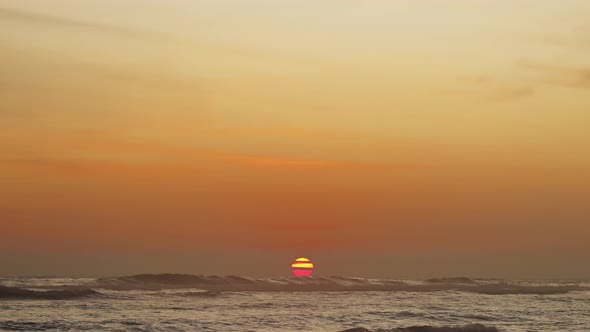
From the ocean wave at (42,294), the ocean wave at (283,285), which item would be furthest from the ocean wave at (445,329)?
the ocean wave at (283,285)

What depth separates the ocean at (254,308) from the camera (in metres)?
24.7

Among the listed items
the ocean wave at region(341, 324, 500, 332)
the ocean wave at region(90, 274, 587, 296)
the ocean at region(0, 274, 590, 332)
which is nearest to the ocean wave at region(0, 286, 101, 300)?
the ocean at region(0, 274, 590, 332)

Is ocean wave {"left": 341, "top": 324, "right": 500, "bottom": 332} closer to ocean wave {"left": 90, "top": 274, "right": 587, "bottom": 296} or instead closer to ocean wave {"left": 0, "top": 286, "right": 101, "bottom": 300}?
ocean wave {"left": 0, "top": 286, "right": 101, "bottom": 300}

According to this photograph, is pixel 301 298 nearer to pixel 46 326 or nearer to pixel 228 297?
pixel 228 297

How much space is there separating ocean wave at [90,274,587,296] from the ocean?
83mm

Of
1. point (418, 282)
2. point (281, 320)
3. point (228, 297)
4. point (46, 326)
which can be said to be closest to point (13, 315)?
point (46, 326)

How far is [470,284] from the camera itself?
187 ft

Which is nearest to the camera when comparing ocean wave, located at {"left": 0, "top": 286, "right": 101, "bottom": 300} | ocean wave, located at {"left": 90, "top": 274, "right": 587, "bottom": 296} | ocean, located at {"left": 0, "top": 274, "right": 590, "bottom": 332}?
ocean, located at {"left": 0, "top": 274, "right": 590, "bottom": 332}

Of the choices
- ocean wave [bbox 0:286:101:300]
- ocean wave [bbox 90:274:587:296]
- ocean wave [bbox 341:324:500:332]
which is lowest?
ocean wave [bbox 341:324:500:332]

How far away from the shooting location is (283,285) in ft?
153

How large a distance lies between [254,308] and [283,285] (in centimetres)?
1567

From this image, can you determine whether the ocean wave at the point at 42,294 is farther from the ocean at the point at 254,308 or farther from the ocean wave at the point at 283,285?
the ocean wave at the point at 283,285

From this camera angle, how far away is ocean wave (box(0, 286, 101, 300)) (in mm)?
33375

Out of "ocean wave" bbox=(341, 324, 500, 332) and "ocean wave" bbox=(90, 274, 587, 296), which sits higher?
"ocean wave" bbox=(90, 274, 587, 296)
